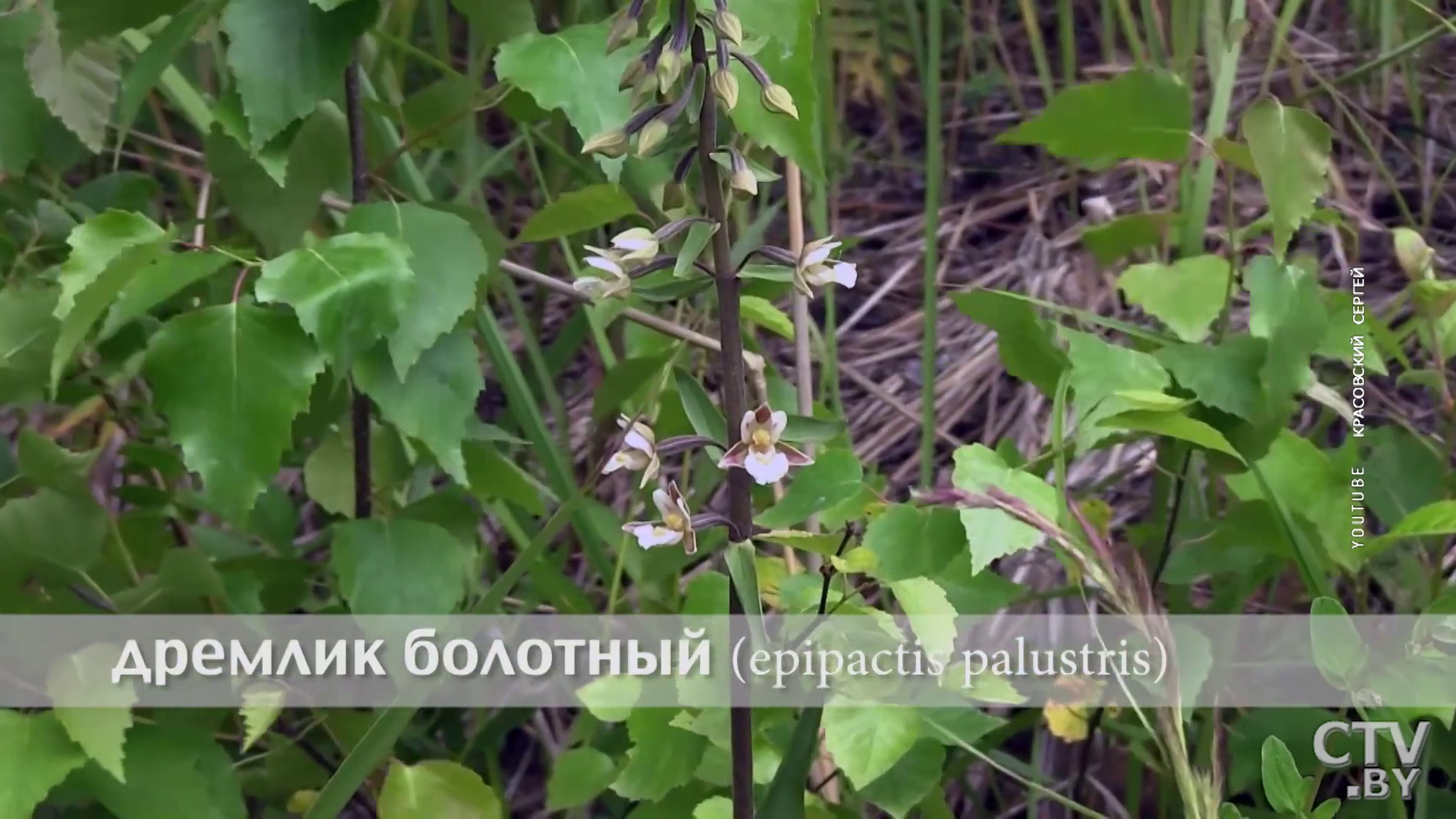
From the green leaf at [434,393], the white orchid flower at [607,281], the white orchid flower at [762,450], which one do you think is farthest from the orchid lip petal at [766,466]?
the green leaf at [434,393]

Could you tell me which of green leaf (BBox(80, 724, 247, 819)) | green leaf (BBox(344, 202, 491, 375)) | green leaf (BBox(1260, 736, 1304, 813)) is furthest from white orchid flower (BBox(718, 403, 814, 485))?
green leaf (BBox(80, 724, 247, 819))

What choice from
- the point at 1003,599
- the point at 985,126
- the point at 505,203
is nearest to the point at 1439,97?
the point at 985,126

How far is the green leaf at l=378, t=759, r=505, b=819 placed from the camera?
77 cm

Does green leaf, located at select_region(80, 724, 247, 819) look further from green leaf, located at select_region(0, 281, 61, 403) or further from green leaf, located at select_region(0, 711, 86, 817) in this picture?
green leaf, located at select_region(0, 281, 61, 403)

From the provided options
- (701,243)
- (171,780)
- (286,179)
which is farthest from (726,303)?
(171,780)

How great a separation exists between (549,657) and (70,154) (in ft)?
1.70

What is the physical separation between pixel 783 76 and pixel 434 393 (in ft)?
0.92

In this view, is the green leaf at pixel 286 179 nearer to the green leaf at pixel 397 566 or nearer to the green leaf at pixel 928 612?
the green leaf at pixel 397 566

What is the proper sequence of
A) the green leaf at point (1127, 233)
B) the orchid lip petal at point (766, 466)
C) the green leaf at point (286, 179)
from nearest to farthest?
the orchid lip petal at point (766, 466) < the green leaf at point (286, 179) < the green leaf at point (1127, 233)

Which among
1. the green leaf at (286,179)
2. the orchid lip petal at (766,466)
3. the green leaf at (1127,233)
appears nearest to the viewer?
the orchid lip petal at (766,466)

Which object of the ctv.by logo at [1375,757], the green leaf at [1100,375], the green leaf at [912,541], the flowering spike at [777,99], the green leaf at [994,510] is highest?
the flowering spike at [777,99]

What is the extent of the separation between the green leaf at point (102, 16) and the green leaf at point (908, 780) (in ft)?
2.05

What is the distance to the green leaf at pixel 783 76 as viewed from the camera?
664 millimetres

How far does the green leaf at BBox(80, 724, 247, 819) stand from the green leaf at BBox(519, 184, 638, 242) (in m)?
0.40
